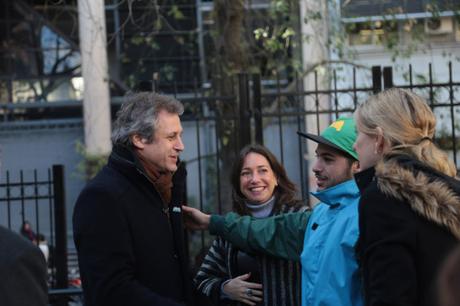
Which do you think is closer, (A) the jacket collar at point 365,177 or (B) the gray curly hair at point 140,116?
(A) the jacket collar at point 365,177

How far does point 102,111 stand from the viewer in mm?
15711

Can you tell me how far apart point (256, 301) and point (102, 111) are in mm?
12015

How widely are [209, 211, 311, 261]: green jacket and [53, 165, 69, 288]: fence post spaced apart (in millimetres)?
3390

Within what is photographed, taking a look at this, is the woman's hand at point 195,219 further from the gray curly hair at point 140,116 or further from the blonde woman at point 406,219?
the blonde woman at point 406,219

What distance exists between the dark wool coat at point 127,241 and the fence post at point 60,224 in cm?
348

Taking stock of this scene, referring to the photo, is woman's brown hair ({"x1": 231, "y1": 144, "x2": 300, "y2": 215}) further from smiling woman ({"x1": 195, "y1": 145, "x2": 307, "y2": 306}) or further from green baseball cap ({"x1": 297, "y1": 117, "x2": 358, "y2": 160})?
green baseball cap ({"x1": 297, "y1": 117, "x2": 358, "y2": 160})

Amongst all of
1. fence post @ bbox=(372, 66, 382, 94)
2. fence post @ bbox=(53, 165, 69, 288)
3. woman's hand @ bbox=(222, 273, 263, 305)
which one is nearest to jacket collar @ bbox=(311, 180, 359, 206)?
woman's hand @ bbox=(222, 273, 263, 305)

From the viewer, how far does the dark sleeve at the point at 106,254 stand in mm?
3344

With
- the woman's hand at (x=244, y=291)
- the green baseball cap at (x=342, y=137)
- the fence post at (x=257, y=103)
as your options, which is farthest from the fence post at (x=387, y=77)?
the green baseball cap at (x=342, y=137)

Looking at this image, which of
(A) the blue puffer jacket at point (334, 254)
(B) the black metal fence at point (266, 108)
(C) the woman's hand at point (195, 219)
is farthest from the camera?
(B) the black metal fence at point (266, 108)

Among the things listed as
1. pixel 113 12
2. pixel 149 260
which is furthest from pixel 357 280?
pixel 113 12

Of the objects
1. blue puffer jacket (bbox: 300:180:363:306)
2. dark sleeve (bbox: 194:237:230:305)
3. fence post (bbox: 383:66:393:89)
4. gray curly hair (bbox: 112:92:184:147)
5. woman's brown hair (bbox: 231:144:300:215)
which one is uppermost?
fence post (bbox: 383:66:393:89)

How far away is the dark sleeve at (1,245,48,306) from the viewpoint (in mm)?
2195

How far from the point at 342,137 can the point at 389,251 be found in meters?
0.97
